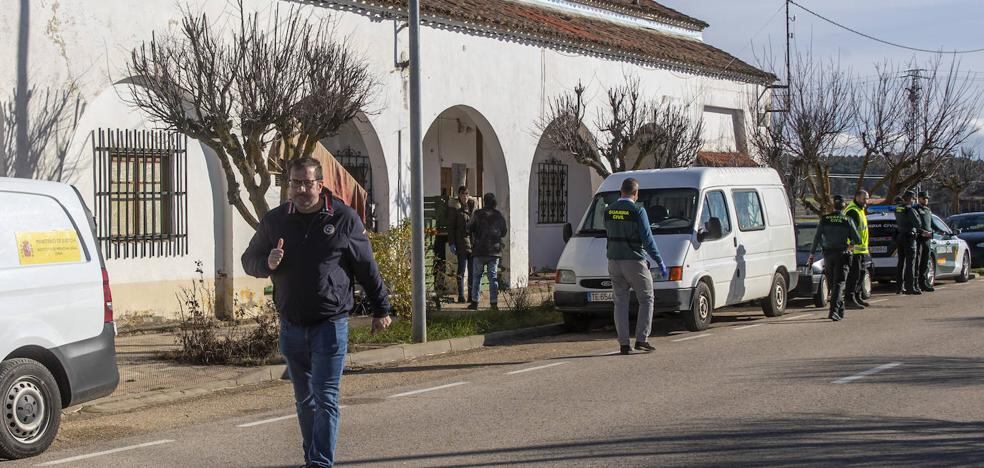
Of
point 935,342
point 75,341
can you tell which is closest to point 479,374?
point 75,341

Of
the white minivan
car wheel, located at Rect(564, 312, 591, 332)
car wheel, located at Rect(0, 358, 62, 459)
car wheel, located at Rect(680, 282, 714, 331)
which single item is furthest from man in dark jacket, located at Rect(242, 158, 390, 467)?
car wheel, located at Rect(564, 312, 591, 332)

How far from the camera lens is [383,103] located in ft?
61.7

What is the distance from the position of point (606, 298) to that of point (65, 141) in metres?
6.94

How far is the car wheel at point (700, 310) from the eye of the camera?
15109 mm

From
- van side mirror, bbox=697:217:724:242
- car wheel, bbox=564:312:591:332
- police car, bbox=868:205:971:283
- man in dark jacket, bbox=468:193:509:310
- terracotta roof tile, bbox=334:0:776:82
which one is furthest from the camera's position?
police car, bbox=868:205:971:283

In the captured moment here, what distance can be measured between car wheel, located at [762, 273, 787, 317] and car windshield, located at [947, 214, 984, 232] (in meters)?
13.1

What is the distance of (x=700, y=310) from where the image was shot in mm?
15305

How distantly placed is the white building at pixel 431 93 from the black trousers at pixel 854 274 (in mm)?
6540

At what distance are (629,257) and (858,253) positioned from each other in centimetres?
583

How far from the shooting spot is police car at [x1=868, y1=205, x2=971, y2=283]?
22.0 meters

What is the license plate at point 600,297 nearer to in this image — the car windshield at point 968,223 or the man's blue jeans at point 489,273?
the man's blue jeans at point 489,273

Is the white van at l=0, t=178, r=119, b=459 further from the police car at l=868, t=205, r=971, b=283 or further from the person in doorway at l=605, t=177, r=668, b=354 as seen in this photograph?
the police car at l=868, t=205, r=971, b=283

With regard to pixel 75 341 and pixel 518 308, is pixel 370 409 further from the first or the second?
pixel 518 308

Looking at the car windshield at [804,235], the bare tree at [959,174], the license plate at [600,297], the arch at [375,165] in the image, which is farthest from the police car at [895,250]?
the bare tree at [959,174]
